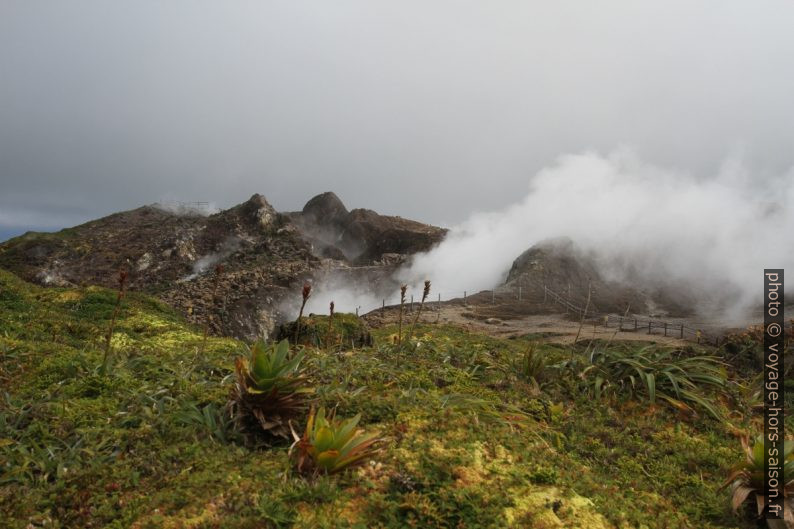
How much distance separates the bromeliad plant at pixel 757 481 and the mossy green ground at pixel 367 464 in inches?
10.5

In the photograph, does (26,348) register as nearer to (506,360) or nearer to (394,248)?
(506,360)

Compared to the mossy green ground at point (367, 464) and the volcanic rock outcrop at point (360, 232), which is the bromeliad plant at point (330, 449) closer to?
the mossy green ground at point (367, 464)

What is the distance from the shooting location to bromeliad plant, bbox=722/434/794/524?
4.49m

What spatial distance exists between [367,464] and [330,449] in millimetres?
379

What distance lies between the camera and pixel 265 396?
5.11m

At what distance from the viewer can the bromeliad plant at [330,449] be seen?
13.7ft

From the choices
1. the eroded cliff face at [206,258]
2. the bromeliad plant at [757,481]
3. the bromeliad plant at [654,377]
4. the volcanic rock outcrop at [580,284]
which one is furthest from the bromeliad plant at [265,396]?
the volcanic rock outcrop at [580,284]

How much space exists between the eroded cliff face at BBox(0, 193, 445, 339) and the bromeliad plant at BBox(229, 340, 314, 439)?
23237mm

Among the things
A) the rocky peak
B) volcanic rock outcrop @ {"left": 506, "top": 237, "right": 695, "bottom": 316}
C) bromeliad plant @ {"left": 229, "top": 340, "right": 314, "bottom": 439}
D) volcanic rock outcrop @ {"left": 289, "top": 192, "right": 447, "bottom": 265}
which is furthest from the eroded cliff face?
bromeliad plant @ {"left": 229, "top": 340, "right": 314, "bottom": 439}

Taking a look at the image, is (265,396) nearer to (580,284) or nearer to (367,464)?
(367,464)

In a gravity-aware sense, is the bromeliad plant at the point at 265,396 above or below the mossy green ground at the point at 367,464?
above

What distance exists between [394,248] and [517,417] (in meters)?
58.3

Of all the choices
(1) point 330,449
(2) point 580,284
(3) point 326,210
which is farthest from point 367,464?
(3) point 326,210

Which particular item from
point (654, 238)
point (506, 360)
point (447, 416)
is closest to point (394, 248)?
point (654, 238)
